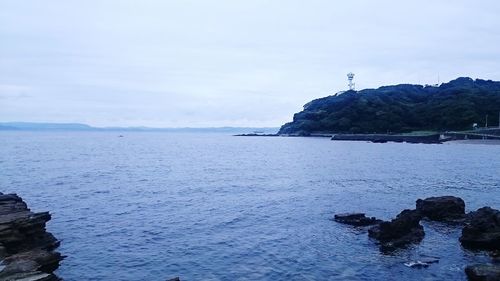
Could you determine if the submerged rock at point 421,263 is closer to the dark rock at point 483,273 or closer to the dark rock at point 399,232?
the dark rock at point 483,273

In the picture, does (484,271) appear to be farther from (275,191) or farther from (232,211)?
(275,191)

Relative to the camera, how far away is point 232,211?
50375mm

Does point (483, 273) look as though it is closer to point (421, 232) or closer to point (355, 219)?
point (421, 232)

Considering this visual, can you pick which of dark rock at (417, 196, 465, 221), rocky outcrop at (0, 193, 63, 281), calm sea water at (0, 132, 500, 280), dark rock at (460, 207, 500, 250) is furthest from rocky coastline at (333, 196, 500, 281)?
rocky outcrop at (0, 193, 63, 281)

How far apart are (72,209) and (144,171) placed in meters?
46.5

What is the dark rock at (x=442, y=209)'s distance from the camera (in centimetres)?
4484


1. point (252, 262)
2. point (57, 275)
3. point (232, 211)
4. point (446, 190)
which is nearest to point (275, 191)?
point (232, 211)

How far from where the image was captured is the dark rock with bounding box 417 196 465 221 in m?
44.8

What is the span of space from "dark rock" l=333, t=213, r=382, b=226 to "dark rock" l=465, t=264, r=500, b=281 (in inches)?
593

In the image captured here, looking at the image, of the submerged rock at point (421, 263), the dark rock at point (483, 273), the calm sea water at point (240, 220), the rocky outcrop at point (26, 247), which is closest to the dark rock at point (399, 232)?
the calm sea water at point (240, 220)

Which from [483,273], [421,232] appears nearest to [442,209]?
[421,232]

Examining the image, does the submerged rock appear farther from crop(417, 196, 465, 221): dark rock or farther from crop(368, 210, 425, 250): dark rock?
crop(417, 196, 465, 221): dark rock

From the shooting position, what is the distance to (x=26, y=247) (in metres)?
32.2

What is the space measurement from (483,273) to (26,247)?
102 ft
